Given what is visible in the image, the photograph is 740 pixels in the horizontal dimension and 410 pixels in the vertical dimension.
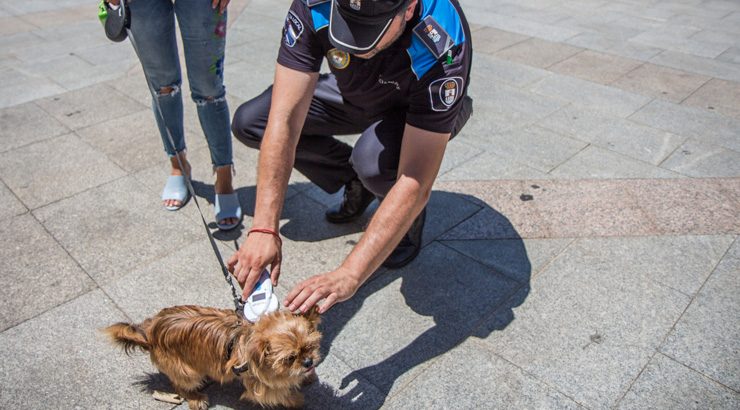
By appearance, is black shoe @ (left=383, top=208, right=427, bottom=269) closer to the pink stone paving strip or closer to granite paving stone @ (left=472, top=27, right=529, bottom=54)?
the pink stone paving strip

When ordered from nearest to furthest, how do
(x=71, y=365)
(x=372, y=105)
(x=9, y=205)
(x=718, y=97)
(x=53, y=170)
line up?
(x=71, y=365)
(x=372, y=105)
(x=9, y=205)
(x=53, y=170)
(x=718, y=97)

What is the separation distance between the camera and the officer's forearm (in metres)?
2.24

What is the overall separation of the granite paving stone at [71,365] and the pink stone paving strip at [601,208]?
6.55 feet

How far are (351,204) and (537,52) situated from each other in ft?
14.1

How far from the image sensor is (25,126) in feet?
16.2

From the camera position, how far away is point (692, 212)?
3807mm

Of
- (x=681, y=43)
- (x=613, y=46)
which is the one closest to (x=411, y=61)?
(x=613, y=46)

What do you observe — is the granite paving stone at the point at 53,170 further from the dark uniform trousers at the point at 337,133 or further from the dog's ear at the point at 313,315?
the dog's ear at the point at 313,315

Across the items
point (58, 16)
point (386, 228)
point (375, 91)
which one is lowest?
point (58, 16)

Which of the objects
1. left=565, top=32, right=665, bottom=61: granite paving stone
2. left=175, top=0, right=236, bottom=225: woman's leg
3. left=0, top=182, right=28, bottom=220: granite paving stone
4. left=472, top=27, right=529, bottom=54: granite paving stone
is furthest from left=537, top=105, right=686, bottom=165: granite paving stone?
left=0, top=182, right=28, bottom=220: granite paving stone

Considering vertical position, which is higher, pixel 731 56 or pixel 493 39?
pixel 731 56

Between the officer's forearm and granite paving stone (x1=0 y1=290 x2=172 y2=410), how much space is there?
3.67 ft

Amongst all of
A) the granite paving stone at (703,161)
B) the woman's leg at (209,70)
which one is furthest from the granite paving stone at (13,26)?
the granite paving stone at (703,161)

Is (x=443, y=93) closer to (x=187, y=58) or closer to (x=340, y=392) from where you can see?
(x=340, y=392)
